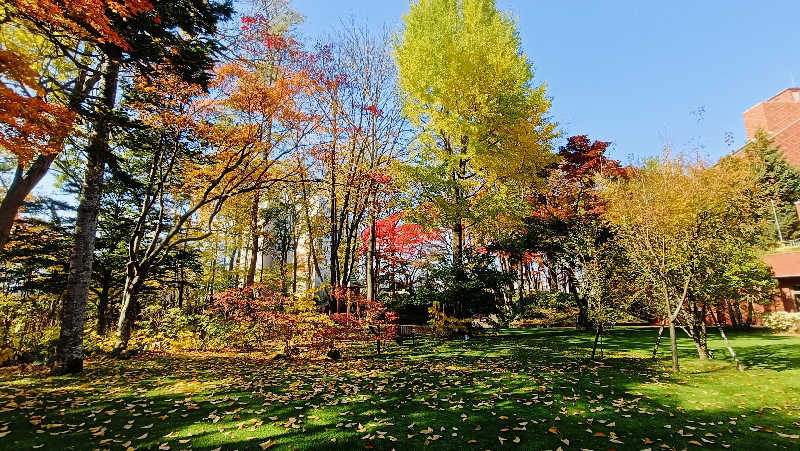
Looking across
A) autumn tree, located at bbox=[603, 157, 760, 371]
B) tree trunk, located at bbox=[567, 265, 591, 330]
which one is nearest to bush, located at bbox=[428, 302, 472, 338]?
tree trunk, located at bbox=[567, 265, 591, 330]

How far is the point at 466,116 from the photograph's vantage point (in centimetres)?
1301

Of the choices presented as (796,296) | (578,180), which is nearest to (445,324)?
(578,180)

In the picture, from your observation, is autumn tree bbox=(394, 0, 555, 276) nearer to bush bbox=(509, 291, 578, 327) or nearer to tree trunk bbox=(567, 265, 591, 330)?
tree trunk bbox=(567, 265, 591, 330)

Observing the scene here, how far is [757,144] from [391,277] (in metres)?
33.6

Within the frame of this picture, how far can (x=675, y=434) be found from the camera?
180 inches

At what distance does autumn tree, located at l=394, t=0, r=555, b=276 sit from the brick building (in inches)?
746

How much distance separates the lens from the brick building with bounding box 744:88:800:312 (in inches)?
807

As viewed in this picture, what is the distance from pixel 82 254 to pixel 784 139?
50.2 metres

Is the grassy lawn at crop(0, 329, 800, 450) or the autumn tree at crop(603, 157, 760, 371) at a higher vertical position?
the autumn tree at crop(603, 157, 760, 371)

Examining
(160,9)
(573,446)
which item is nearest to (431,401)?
(573,446)

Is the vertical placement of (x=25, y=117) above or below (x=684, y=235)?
above

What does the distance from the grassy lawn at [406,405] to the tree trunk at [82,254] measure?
0.63 meters

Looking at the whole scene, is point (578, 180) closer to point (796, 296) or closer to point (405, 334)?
point (405, 334)

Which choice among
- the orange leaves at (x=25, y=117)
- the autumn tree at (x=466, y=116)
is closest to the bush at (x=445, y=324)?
the autumn tree at (x=466, y=116)
